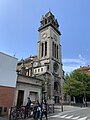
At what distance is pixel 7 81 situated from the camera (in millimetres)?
15273

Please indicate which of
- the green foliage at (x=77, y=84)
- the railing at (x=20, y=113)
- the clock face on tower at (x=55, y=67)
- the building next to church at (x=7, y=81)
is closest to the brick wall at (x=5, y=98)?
the building next to church at (x=7, y=81)

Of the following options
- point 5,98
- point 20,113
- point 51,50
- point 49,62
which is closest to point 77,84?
point 49,62

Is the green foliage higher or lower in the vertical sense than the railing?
higher

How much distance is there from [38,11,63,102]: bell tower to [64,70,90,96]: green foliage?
633 cm

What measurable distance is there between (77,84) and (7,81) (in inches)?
1007

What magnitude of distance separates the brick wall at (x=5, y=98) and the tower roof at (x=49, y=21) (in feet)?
129

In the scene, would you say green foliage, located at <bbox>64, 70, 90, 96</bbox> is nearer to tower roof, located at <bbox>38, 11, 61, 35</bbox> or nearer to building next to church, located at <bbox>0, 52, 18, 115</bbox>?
tower roof, located at <bbox>38, 11, 61, 35</bbox>

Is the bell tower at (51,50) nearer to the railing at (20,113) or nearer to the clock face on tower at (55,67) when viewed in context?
the clock face on tower at (55,67)

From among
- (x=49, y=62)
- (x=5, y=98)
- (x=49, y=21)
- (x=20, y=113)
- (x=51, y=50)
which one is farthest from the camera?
(x=49, y=21)

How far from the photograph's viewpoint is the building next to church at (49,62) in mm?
42312

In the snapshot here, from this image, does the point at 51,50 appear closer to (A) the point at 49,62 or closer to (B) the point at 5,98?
(A) the point at 49,62

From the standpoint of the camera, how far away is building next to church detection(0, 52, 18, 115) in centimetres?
1461

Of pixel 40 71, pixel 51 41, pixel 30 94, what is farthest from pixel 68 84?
pixel 30 94

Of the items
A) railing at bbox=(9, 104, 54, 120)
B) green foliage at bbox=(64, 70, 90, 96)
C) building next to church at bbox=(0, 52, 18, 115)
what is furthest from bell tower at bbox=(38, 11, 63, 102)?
railing at bbox=(9, 104, 54, 120)
